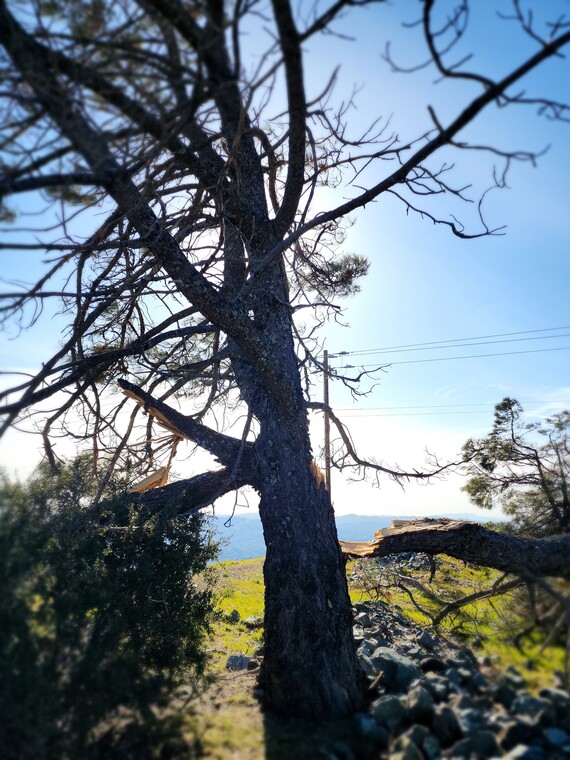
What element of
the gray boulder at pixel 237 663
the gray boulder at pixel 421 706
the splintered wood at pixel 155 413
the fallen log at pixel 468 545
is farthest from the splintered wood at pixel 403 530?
the gray boulder at pixel 421 706

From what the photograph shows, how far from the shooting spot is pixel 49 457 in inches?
248

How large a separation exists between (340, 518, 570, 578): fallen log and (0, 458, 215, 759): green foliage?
2381 mm

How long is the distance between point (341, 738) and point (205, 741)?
3.44ft

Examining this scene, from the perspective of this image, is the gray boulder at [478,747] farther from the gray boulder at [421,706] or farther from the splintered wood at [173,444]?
the splintered wood at [173,444]

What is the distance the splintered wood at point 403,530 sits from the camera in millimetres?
6520

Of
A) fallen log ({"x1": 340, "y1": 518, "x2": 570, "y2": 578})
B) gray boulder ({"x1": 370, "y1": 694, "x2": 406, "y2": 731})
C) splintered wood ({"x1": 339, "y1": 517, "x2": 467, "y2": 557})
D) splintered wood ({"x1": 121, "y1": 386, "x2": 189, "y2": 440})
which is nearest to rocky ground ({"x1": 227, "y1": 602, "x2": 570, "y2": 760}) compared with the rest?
gray boulder ({"x1": 370, "y1": 694, "x2": 406, "y2": 731})

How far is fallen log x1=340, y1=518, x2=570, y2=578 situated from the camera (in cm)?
532

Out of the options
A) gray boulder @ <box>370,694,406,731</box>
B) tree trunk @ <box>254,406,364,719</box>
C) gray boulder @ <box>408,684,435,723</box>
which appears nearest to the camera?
gray boulder @ <box>408,684,435,723</box>

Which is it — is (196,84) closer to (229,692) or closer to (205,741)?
(205,741)

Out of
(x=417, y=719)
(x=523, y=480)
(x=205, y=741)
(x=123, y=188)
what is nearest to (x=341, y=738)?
(x=417, y=719)

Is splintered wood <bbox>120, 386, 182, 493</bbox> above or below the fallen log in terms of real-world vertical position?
above

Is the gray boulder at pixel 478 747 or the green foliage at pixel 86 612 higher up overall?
the green foliage at pixel 86 612

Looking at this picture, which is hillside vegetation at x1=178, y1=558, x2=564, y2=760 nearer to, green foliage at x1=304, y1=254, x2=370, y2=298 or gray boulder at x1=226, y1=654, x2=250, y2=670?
gray boulder at x1=226, y1=654, x2=250, y2=670

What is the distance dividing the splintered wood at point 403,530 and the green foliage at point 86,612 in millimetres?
2014
